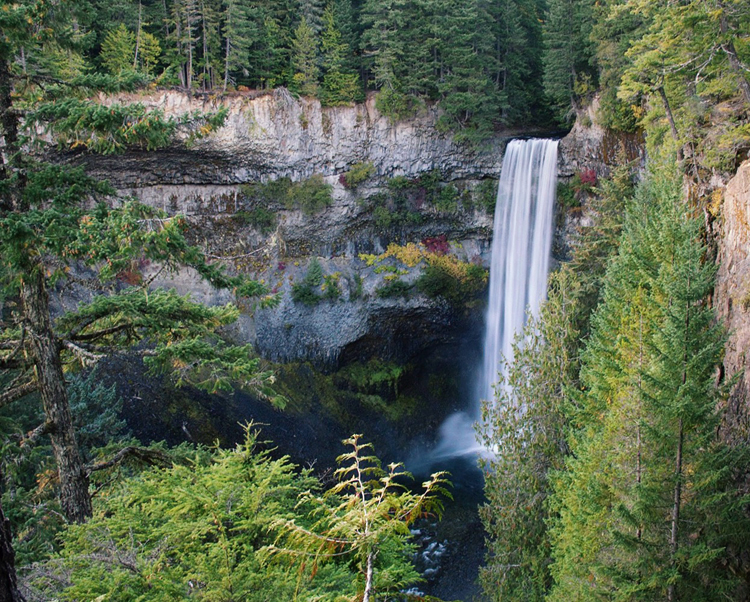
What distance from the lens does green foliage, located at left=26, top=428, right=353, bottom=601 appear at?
476 cm

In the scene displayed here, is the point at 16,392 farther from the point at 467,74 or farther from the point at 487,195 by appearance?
the point at 467,74

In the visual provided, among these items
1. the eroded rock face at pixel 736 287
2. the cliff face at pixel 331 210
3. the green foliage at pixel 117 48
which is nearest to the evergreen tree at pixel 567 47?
the cliff face at pixel 331 210

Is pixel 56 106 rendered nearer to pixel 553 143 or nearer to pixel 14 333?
pixel 14 333

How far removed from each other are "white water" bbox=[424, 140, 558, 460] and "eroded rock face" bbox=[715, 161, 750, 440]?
46.8 feet

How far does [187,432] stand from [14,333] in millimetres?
14432

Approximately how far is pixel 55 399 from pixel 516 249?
21.7 meters

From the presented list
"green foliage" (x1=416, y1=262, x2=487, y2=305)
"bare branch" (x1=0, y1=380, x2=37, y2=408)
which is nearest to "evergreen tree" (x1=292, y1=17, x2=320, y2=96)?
"green foliage" (x1=416, y1=262, x2=487, y2=305)

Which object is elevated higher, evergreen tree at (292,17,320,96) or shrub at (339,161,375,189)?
evergreen tree at (292,17,320,96)

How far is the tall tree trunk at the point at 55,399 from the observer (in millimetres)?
7555

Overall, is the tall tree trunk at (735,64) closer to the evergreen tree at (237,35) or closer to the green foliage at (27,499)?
the green foliage at (27,499)

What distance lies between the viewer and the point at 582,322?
15.2 metres

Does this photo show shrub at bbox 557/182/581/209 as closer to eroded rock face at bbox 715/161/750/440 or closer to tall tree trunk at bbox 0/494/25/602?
eroded rock face at bbox 715/161/750/440

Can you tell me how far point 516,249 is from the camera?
25.8 meters

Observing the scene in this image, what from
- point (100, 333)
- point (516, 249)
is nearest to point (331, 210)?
point (516, 249)
